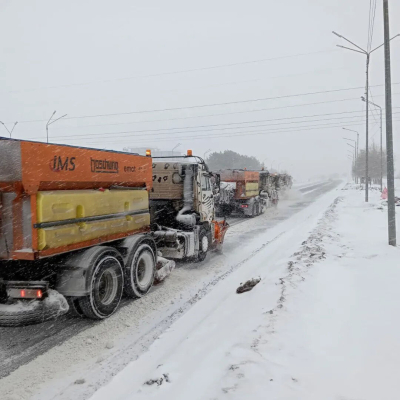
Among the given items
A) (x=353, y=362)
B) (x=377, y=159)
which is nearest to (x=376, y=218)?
(x=353, y=362)

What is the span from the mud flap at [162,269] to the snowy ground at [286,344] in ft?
3.77

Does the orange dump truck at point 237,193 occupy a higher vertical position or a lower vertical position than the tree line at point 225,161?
lower

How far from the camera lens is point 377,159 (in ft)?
195

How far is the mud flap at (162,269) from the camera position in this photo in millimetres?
7103

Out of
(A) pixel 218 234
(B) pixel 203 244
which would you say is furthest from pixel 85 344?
(A) pixel 218 234

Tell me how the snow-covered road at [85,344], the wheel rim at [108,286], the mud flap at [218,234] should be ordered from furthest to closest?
the mud flap at [218,234], the wheel rim at [108,286], the snow-covered road at [85,344]

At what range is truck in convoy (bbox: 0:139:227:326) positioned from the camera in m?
4.31

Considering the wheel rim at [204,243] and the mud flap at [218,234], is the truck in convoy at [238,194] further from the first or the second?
the wheel rim at [204,243]

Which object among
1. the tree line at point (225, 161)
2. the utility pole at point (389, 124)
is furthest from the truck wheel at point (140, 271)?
the tree line at point (225, 161)

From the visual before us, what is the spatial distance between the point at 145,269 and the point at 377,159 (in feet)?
202

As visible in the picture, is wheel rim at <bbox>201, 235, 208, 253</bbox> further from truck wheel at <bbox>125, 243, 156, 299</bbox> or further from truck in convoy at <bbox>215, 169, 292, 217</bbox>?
truck in convoy at <bbox>215, 169, 292, 217</bbox>

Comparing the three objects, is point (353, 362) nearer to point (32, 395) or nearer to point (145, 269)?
point (32, 395)

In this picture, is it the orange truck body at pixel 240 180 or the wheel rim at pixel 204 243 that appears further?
the orange truck body at pixel 240 180

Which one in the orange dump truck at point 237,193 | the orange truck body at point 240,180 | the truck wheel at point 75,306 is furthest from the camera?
the orange truck body at point 240,180
